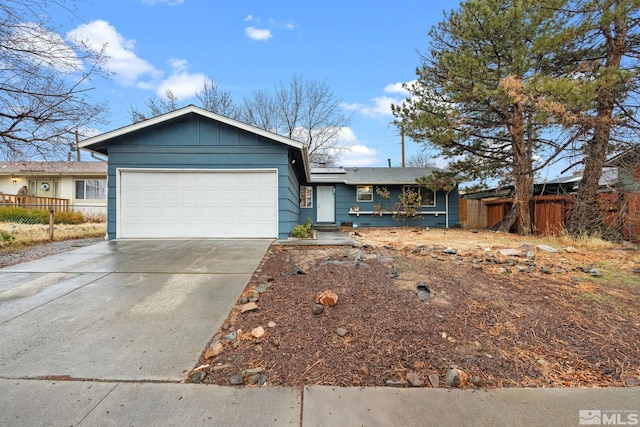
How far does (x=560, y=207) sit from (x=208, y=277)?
1138 cm

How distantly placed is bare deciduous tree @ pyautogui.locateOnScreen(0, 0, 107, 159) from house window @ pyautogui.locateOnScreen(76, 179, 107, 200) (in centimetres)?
1048

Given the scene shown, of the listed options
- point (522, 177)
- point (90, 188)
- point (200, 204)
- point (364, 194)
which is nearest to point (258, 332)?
point (200, 204)

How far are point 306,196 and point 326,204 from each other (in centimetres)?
111

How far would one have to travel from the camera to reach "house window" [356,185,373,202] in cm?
1506

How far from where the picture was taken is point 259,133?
7.62m

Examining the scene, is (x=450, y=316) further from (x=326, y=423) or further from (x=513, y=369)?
(x=326, y=423)

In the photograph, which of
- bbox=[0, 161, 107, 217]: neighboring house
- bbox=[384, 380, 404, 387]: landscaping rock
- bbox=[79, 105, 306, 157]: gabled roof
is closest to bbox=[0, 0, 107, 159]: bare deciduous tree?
bbox=[79, 105, 306, 157]: gabled roof

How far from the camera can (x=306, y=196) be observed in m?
15.1

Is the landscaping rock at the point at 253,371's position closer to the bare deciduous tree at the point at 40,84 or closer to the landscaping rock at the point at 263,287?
the landscaping rock at the point at 263,287

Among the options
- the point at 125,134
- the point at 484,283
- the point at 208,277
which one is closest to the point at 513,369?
the point at 484,283

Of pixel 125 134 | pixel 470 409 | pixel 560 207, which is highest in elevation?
pixel 125 134

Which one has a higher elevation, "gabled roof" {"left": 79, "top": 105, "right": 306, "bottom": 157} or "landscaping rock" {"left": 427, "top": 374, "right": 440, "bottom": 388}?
"gabled roof" {"left": 79, "top": 105, "right": 306, "bottom": 157}

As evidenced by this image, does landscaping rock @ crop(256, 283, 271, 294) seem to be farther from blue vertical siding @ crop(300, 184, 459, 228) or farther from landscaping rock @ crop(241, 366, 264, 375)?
blue vertical siding @ crop(300, 184, 459, 228)

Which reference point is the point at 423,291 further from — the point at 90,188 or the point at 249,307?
the point at 90,188
